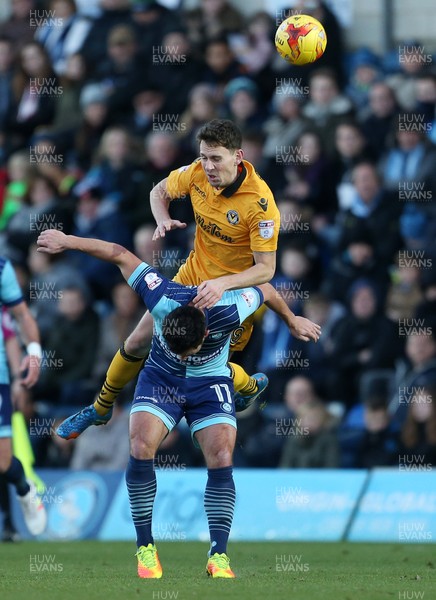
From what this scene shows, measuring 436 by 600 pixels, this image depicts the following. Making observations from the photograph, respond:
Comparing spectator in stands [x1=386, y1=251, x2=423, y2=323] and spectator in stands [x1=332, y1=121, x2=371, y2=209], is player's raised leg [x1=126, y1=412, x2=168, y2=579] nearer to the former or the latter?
spectator in stands [x1=386, y1=251, x2=423, y2=323]

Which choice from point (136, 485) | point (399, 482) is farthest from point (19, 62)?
point (136, 485)

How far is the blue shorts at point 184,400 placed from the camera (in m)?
10.0

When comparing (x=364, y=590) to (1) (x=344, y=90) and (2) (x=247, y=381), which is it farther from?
(1) (x=344, y=90)

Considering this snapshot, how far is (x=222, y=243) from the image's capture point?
11062mm

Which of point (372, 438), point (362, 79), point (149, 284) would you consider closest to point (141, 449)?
point (149, 284)

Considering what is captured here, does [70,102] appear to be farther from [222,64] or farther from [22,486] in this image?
[22,486]

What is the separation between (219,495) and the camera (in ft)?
32.4

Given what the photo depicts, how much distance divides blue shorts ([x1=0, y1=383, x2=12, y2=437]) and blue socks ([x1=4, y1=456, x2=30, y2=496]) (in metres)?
0.45

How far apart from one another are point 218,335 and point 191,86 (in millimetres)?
9903

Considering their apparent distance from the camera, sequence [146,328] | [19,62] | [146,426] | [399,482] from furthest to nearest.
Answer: [19,62] → [399,482] → [146,328] → [146,426]

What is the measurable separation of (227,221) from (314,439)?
17.8 ft

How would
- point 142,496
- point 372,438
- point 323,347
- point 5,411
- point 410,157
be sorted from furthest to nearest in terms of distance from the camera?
point 410,157, point 323,347, point 372,438, point 5,411, point 142,496

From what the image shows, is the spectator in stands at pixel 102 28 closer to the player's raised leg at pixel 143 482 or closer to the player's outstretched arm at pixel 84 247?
the player's outstretched arm at pixel 84 247

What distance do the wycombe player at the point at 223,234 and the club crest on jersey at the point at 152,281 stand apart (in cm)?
40
